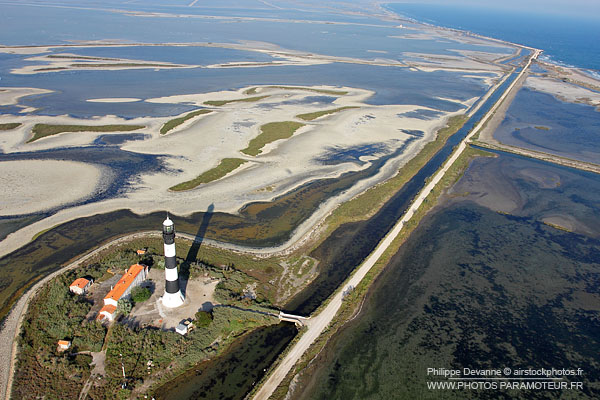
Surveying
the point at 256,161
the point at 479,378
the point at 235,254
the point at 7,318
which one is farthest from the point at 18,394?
the point at 256,161

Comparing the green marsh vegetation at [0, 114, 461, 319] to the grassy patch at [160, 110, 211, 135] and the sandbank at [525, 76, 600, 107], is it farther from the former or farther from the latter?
the sandbank at [525, 76, 600, 107]

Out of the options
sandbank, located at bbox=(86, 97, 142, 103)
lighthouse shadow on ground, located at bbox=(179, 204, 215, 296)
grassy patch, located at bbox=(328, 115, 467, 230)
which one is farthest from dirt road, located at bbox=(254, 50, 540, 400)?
sandbank, located at bbox=(86, 97, 142, 103)

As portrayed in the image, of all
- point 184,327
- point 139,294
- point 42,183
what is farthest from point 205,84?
point 184,327

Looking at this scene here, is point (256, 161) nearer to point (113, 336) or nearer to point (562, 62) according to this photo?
point (113, 336)

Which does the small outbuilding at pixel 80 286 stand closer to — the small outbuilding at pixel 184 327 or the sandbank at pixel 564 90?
the small outbuilding at pixel 184 327

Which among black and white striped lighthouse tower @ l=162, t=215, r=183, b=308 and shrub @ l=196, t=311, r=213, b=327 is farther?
shrub @ l=196, t=311, r=213, b=327

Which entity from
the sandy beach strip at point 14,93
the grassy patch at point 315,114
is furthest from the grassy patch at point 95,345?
the sandy beach strip at point 14,93
